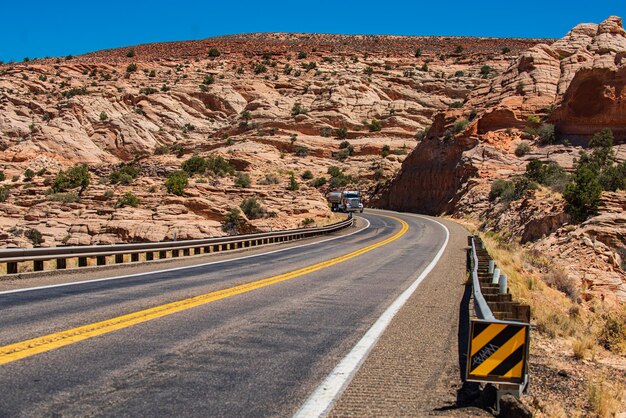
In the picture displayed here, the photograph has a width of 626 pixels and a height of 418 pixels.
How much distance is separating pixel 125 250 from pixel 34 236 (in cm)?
1220

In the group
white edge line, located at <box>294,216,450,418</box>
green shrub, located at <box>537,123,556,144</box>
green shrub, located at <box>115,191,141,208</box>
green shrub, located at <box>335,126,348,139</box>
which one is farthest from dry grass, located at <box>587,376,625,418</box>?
green shrub, located at <box>335,126,348,139</box>

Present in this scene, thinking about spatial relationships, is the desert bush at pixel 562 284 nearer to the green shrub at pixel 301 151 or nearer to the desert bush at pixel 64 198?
the desert bush at pixel 64 198

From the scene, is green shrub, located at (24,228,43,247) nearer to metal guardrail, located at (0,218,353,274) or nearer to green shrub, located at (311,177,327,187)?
metal guardrail, located at (0,218,353,274)

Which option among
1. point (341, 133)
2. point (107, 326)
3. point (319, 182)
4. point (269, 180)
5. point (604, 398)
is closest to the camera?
point (604, 398)

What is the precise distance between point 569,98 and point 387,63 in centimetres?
5433

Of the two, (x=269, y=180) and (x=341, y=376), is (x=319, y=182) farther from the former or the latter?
(x=341, y=376)

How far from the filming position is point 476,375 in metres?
4.82

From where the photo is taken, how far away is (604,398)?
5441 mm

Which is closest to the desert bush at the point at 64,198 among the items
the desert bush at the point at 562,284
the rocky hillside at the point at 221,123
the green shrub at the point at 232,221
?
the rocky hillside at the point at 221,123

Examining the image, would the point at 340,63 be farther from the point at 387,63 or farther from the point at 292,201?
the point at 292,201

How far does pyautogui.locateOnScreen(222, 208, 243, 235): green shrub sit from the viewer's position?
33094 millimetres

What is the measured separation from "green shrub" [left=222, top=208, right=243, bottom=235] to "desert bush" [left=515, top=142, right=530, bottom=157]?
3020cm

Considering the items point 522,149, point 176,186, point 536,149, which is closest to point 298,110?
point 522,149

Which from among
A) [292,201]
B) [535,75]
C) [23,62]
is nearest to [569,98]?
[535,75]
